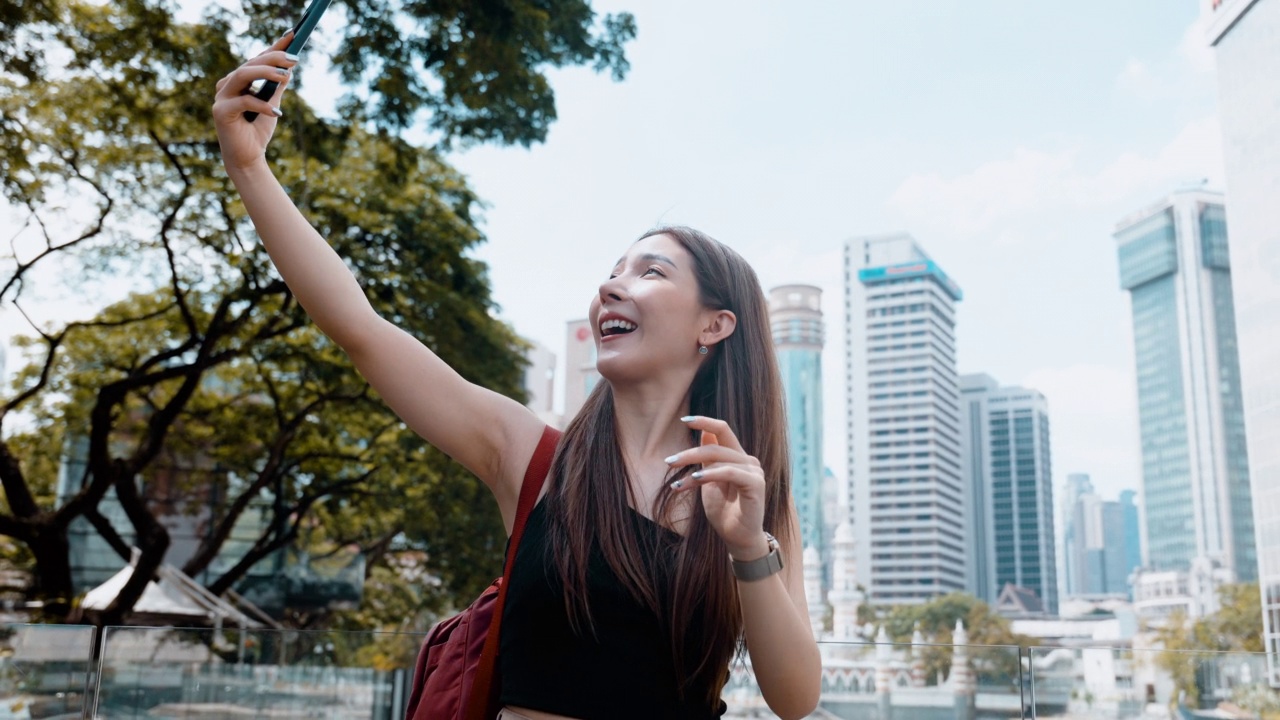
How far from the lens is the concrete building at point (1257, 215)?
1978 inches

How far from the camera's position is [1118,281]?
8988cm

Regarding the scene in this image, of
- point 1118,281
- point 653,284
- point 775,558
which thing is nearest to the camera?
point 775,558

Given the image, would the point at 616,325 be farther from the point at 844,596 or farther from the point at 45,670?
the point at 844,596

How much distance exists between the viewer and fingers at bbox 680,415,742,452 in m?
1.04

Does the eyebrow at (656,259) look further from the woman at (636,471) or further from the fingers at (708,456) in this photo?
the fingers at (708,456)

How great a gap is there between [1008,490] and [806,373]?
24246 mm

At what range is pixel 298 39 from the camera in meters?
1.21

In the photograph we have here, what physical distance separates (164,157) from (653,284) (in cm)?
1125

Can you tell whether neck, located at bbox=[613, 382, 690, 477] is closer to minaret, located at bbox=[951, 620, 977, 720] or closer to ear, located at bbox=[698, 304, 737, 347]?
ear, located at bbox=[698, 304, 737, 347]

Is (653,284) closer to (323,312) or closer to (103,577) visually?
(323,312)

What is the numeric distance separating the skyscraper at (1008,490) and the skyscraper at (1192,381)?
428 inches

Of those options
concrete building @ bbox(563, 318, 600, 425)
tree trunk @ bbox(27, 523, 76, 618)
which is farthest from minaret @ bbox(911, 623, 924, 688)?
concrete building @ bbox(563, 318, 600, 425)

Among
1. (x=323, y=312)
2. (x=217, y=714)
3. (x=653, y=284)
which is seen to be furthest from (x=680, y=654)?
(x=217, y=714)

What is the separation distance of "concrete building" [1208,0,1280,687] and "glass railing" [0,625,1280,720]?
165ft
